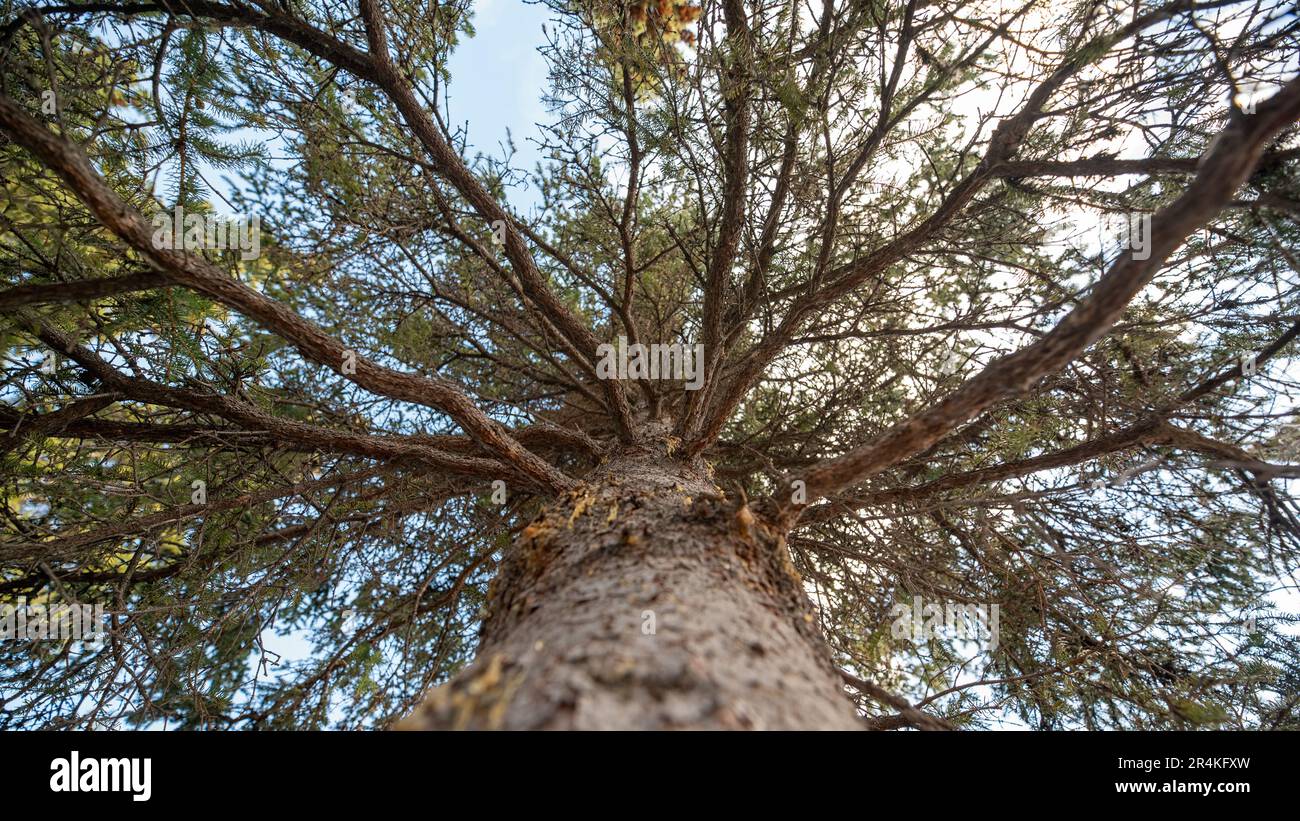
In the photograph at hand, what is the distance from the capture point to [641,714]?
2.81 feet

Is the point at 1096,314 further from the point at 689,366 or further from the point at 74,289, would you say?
the point at 74,289

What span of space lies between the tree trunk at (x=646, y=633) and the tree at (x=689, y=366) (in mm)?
12

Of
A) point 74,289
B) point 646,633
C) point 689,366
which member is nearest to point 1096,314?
point 646,633

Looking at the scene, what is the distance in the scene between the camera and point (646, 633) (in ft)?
3.54

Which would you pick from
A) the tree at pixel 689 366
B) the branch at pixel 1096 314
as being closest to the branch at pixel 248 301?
the tree at pixel 689 366

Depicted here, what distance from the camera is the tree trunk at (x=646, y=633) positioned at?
88cm

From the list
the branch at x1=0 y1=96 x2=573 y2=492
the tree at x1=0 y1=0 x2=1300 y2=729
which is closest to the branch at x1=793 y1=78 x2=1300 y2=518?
the tree at x1=0 y1=0 x2=1300 y2=729

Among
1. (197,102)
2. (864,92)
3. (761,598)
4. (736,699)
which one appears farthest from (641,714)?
(197,102)

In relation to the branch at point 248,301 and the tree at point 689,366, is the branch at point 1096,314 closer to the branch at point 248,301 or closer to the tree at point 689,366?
the tree at point 689,366

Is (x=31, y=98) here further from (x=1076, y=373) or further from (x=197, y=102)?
(x=1076, y=373)

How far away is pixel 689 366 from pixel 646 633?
205 cm

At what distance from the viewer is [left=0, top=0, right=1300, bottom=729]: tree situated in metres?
1.49

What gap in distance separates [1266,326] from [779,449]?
2.69m

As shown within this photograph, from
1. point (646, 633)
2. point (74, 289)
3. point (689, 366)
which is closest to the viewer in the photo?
point (646, 633)
